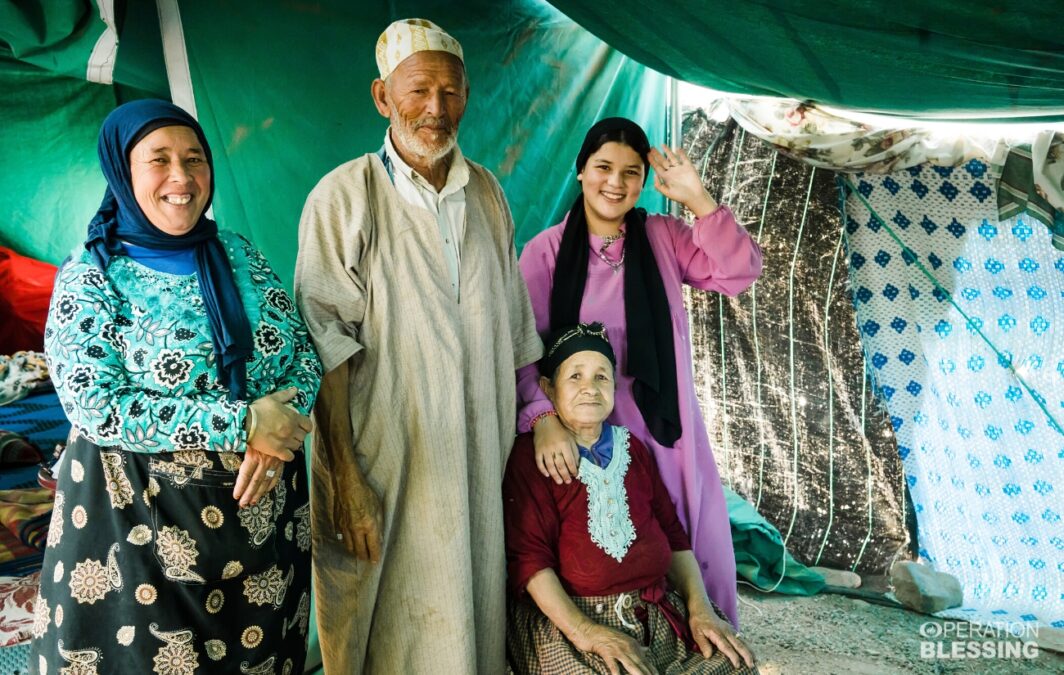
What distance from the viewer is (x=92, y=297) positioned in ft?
5.58

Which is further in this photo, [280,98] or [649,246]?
[280,98]

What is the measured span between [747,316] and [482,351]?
2524 mm

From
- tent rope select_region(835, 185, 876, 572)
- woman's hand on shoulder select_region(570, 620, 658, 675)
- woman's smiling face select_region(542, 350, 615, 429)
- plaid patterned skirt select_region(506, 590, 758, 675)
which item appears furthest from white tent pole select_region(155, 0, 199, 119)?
tent rope select_region(835, 185, 876, 572)

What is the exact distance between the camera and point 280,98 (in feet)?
9.66

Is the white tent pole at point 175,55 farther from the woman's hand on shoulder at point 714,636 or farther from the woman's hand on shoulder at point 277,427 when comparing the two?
the woman's hand on shoulder at point 714,636

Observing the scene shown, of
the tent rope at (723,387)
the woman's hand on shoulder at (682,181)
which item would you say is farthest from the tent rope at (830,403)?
the woman's hand on shoulder at (682,181)

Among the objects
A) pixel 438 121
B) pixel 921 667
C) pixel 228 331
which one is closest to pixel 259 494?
pixel 228 331

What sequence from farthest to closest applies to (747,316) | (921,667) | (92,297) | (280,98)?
(747,316), (921,667), (280,98), (92,297)

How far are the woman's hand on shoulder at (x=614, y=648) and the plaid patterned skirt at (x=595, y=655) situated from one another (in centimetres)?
2

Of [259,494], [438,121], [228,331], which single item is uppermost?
[438,121]

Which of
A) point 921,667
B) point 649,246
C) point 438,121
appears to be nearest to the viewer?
point 438,121

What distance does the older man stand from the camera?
6.97 feet

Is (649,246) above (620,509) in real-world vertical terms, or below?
above

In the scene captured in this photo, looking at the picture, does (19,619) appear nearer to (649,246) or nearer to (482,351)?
(482,351)
